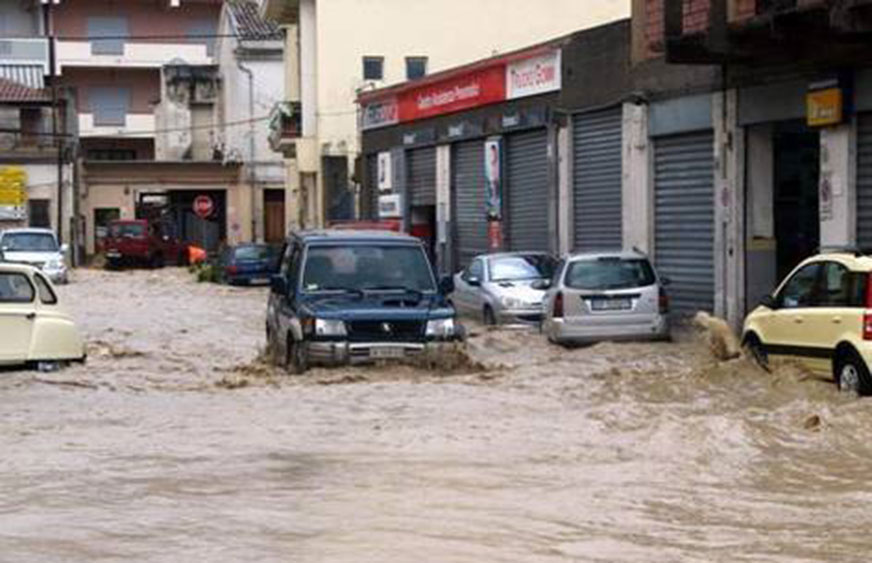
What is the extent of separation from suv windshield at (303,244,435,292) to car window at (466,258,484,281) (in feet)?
27.4

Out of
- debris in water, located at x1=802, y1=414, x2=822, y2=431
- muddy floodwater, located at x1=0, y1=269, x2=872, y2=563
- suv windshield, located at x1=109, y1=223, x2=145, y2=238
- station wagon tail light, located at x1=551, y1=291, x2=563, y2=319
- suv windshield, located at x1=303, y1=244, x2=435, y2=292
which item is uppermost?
suv windshield, located at x1=109, y1=223, x2=145, y2=238

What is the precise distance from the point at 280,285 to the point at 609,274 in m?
5.78

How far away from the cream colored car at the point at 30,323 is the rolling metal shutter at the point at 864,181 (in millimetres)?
10483

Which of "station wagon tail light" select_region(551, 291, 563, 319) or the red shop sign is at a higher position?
the red shop sign

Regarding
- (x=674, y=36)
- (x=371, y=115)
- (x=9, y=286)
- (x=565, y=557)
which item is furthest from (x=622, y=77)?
(x=565, y=557)

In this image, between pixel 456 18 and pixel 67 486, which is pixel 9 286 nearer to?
pixel 67 486

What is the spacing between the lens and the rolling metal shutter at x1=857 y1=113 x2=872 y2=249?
848 inches

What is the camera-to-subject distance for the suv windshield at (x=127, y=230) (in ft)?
193

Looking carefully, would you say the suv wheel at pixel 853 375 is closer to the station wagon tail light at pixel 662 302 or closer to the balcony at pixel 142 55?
the station wagon tail light at pixel 662 302

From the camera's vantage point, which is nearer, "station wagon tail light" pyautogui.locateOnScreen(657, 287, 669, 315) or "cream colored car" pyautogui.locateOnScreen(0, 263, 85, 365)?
"cream colored car" pyautogui.locateOnScreen(0, 263, 85, 365)

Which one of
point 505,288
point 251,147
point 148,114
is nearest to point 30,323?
point 505,288

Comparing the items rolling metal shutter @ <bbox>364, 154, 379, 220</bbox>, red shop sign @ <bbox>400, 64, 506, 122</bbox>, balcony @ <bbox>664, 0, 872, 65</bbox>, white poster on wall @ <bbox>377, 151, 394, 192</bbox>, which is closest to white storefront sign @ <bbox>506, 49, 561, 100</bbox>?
red shop sign @ <bbox>400, 64, 506, 122</bbox>

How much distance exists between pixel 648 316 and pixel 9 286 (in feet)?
30.0

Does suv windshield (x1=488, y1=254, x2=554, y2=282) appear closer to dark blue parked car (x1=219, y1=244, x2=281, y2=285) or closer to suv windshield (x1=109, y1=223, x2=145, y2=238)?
dark blue parked car (x1=219, y1=244, x2=281, y2=285)
